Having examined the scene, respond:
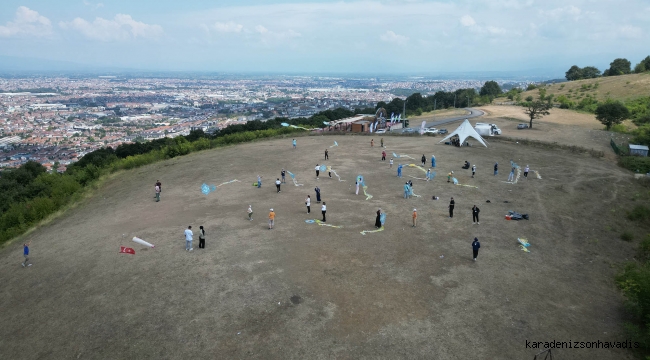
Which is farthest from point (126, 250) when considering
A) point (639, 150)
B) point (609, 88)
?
point (609, 88)

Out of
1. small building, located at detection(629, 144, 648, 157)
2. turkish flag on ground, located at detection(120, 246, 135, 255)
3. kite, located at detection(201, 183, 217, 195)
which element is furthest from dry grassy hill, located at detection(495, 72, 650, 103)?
turkish flag on ground, located at detection(120, 246, 135, 255)

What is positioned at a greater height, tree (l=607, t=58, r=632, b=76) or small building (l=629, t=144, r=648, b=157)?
tree (l=607, t=58, r=632, b=76)

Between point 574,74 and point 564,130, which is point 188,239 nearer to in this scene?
point 564,130

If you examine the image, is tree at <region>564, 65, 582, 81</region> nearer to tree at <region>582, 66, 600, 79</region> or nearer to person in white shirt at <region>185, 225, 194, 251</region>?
tree at <region>582, 66, 600, 79</region>

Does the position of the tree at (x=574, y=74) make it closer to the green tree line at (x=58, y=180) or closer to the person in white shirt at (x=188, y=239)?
the green tree line at (x=58, y=180)

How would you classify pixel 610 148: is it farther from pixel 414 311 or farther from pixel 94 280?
pixel 94 280

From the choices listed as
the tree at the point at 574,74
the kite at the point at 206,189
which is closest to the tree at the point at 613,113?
the kite at the point at 206,189
